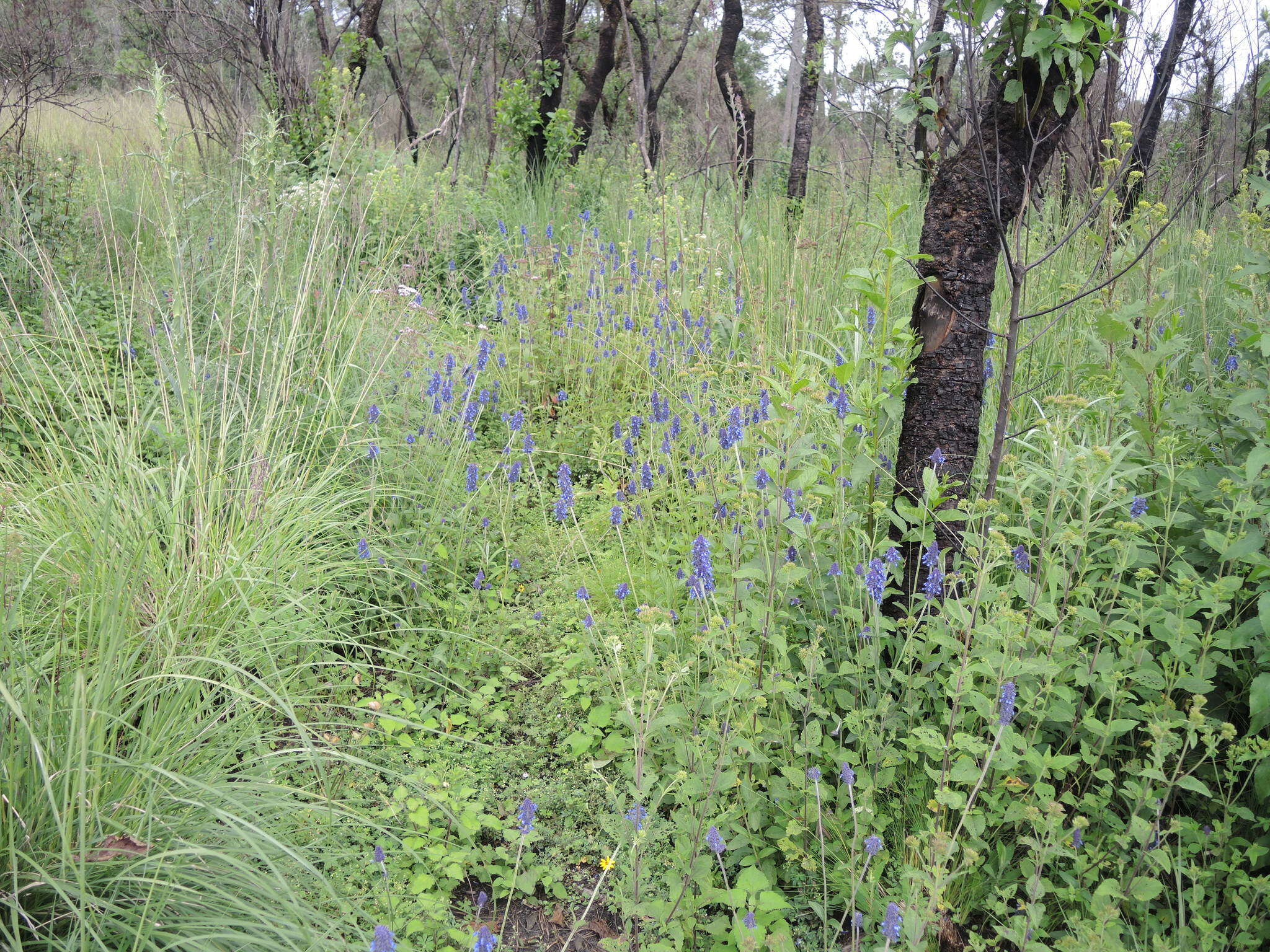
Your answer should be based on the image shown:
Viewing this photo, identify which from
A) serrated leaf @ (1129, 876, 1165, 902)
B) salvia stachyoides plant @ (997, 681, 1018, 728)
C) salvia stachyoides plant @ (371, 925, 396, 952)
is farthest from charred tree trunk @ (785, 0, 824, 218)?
salvia stachyoides plant @ (371, 925, 396, 952)

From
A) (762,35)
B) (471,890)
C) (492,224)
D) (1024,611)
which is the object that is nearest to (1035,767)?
(1024,611)

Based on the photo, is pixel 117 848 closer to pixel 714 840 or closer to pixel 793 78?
pixel 714 840

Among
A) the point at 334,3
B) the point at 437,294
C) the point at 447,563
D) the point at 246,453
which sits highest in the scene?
the point at 334,3

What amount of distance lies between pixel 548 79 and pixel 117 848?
25.8ft

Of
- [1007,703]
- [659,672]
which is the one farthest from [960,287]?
[659,672]

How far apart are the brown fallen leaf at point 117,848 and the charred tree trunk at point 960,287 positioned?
1719mm

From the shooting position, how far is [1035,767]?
1713mm

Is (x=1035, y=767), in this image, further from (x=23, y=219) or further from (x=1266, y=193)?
(x=23, y=219)

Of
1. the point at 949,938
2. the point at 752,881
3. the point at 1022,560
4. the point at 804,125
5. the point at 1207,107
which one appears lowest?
the point at 949,938

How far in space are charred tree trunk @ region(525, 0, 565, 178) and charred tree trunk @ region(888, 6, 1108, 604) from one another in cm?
577

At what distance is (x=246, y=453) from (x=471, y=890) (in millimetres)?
1539

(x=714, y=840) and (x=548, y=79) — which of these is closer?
(x=714, y=840)

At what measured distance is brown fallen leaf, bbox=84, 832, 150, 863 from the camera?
4.38 ft

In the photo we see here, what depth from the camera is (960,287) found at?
2.17m
